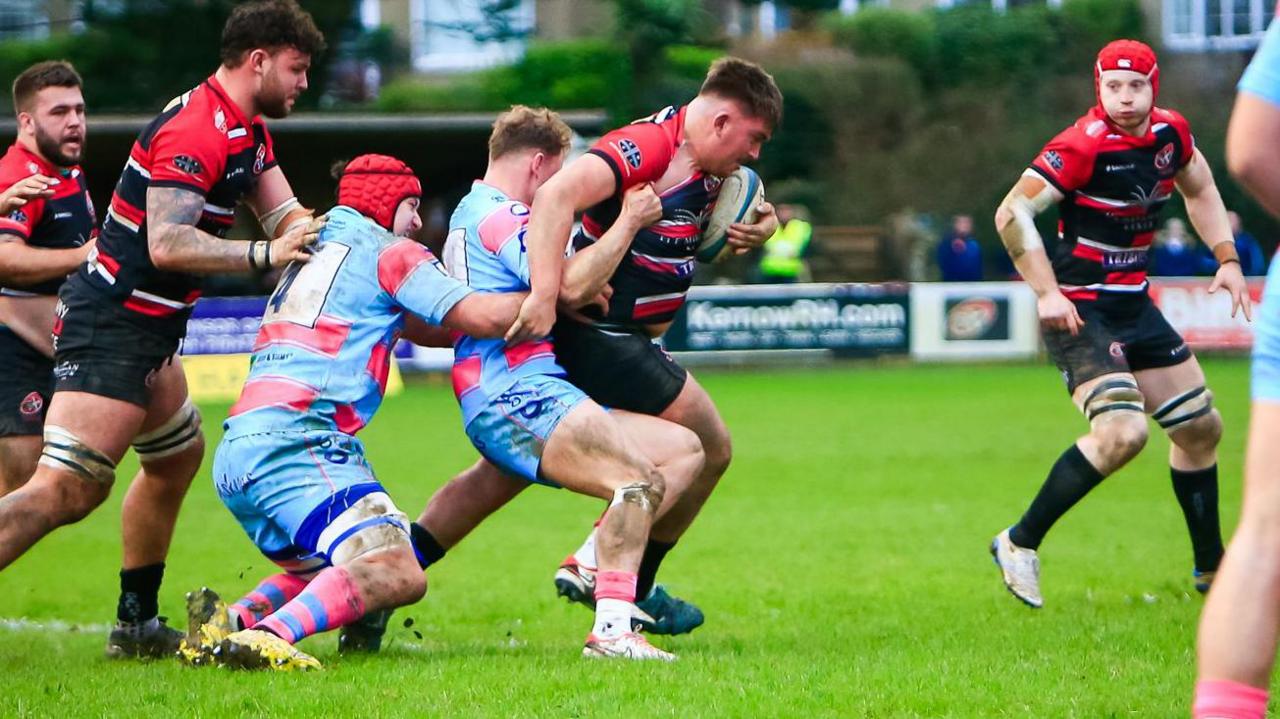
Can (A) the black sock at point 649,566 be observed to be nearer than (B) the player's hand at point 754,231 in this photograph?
No

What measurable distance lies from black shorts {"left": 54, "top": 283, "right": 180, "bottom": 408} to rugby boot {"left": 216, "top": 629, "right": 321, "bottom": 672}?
1.13m

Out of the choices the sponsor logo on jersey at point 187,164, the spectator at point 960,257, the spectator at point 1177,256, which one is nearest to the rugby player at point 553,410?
the sponsor logo on jersey at point 187,164

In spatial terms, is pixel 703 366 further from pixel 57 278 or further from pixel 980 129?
pixel 57 278

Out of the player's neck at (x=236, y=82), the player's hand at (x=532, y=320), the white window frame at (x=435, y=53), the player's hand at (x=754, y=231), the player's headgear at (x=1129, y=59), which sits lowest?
the white window frame at (x=435, y=53)

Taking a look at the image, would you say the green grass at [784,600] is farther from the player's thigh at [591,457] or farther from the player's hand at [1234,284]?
the player's hand at [1234,284]

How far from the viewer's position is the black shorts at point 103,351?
625 centimetres

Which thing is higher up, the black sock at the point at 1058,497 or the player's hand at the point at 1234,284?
the player's hand at the point at 1234,284

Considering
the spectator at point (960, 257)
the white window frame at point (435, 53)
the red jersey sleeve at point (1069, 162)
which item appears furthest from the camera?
the white window frame at point (435, 53)

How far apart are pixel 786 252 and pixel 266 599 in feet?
63.8

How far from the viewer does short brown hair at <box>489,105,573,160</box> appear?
6602 millimetres

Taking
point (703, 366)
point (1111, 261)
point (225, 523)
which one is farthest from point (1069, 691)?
point (703, 366)

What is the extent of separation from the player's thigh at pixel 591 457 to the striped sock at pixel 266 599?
3.54ft

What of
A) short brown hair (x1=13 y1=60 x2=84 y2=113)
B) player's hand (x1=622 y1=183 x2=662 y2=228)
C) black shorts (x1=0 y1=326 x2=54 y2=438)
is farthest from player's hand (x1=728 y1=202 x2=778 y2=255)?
black shorts (x1=0 y1=326 x2=54 y2=438)

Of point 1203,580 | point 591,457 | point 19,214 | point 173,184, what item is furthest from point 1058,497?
point 19,214
